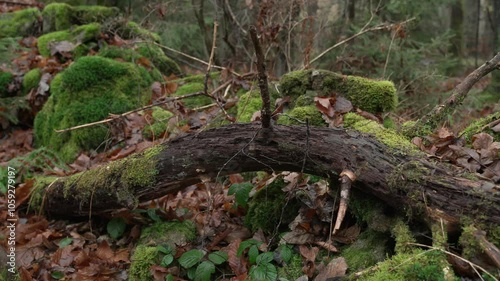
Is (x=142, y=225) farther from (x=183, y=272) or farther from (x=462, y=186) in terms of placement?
(x=462, y=186)

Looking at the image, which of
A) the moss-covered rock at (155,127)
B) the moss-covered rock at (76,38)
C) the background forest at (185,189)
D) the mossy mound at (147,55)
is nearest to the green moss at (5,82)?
the background forest at (185,189)

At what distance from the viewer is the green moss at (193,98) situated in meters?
6.45

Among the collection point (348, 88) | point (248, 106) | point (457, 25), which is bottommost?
point (457, 25)

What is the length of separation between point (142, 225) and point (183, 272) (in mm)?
847

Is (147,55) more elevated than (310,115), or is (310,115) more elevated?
(310,115)

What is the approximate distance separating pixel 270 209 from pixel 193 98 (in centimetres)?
339

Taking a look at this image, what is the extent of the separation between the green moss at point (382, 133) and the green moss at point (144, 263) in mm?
1802

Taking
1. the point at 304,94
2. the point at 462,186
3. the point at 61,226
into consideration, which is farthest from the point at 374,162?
the point at 61,226

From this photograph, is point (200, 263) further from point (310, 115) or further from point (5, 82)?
point (5, 82)

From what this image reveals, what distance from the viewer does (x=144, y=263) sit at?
3316mm

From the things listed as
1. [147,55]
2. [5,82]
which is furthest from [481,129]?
[5,82]

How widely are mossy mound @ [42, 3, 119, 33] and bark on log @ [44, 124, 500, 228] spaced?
17.3ft

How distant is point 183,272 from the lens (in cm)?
328

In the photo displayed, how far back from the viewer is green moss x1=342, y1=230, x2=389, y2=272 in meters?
2.79
